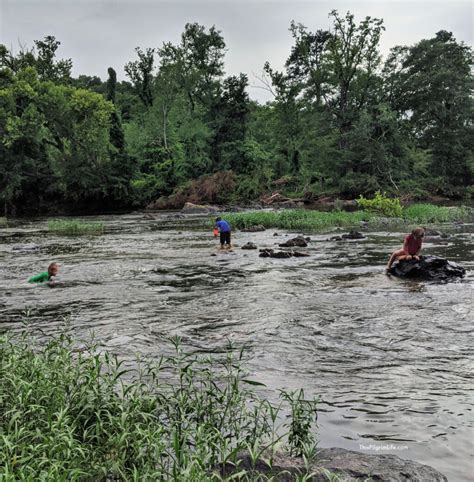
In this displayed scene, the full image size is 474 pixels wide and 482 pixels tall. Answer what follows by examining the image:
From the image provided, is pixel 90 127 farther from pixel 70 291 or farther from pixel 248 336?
pixel 248 336

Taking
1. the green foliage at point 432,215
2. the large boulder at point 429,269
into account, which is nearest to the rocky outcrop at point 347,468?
the large boulder at point 429,269

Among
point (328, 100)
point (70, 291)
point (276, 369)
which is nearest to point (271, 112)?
point (328, 100)

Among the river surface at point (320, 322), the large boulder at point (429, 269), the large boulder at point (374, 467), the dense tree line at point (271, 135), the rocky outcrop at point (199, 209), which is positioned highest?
the dense tree line at point (271, 135)

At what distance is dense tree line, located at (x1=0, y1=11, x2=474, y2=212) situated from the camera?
170 ft

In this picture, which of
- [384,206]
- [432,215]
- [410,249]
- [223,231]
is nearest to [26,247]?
[223,231]

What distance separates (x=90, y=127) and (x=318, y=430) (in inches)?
2114

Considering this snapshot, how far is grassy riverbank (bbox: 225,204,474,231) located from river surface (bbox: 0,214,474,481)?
346 inches

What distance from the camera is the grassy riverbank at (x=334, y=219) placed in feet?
92.5

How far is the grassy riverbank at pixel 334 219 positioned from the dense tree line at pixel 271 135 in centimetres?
2031

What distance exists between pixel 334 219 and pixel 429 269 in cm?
1592

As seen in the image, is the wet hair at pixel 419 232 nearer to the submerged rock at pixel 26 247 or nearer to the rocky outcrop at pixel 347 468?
the rocky outcrop at pixel 347 468

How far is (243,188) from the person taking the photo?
2055 inches

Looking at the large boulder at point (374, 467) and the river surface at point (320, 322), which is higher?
the large boulder at point (374, 467)

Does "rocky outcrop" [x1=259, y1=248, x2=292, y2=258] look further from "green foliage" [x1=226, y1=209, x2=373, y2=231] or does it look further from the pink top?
"green foliage" [x1=226, y1=209, x2=373, y2=231]
